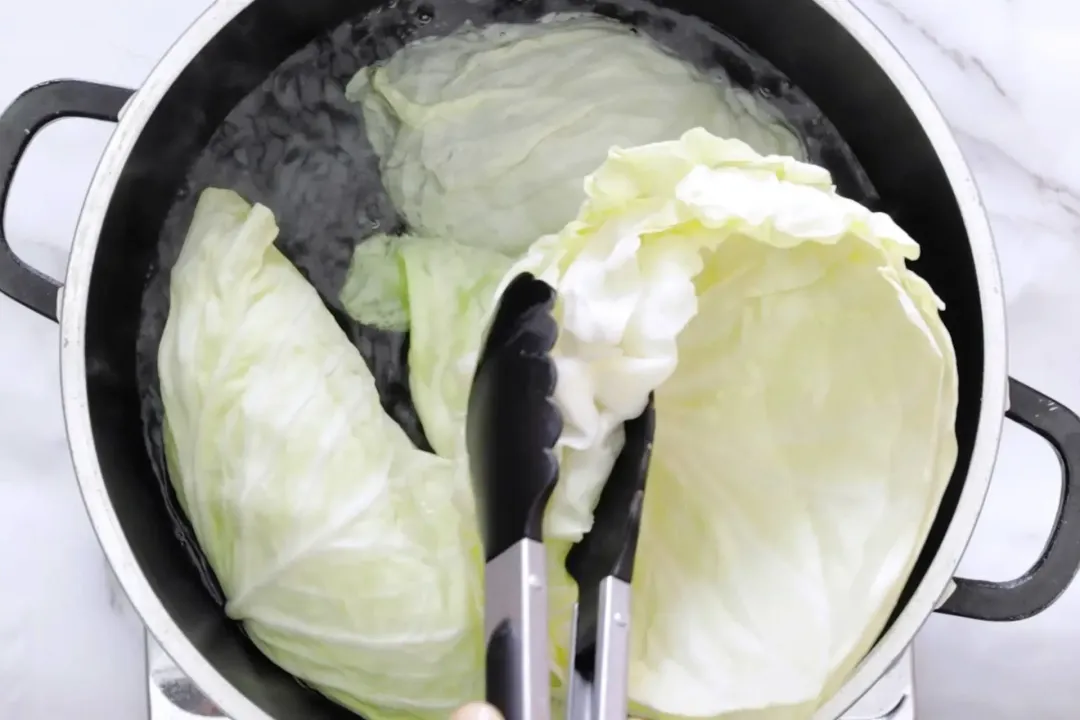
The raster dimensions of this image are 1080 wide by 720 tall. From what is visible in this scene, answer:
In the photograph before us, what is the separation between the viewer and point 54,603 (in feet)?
2.16

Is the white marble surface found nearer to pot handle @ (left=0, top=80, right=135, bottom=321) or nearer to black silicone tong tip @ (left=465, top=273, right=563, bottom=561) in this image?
pot handle @ (left=0, top=80, right=135, bottom=321)

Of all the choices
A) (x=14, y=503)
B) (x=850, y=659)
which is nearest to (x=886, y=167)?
(x=850, y=659)

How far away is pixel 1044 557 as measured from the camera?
1.68ft

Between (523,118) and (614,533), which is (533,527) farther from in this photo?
(523,118)

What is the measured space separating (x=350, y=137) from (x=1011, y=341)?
48 cm

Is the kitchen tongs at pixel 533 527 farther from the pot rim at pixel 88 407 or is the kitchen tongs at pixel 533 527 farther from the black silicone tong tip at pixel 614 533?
the pot rim at pixel 88 407

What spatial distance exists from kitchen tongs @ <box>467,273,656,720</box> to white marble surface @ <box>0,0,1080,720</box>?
0.34 m

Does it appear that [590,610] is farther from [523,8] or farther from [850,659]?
[523,8]

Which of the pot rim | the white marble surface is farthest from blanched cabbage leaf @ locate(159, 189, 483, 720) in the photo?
the white marble surface

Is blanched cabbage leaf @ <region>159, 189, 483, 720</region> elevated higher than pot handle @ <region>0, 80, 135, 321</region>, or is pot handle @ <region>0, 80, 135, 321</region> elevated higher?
pot handle @ <region>0, 80, 135, 321</region>

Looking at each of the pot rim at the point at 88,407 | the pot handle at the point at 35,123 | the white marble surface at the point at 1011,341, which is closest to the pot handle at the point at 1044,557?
the pot rim at the point at 88,407

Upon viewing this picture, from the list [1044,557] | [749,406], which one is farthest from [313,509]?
[1044,557]

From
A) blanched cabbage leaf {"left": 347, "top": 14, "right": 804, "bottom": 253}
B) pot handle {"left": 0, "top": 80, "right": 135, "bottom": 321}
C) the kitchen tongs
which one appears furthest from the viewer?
blanched cabbage leaf {"left": 347, "top": 14, "right": 804, "bottom": 253}

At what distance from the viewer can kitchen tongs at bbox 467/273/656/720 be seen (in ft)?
1.26
